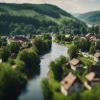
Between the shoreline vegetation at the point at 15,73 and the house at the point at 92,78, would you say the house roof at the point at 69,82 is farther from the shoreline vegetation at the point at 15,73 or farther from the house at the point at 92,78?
the shoreline vegetation at the point at 15,73

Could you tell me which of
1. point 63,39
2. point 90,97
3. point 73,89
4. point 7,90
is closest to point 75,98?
point 90,97

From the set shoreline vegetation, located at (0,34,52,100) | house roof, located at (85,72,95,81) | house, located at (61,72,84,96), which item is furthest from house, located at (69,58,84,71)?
house, located at (61,72,84,96)

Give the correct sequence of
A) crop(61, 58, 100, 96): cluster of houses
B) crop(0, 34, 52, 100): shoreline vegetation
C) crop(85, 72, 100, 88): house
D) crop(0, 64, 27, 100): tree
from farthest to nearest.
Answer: crop(85, 72, 100, 88): house < crop(0, 34, 52, 100): shoreline vegetation < crop(0, 64, 27, 100): tree < crop(61, 58, 100, 96): cluster of houses

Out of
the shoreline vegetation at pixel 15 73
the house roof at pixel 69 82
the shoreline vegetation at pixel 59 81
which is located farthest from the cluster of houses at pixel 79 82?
the shoreline vegetation at pixel 15 73

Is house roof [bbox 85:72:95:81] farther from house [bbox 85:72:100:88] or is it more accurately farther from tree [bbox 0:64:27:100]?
tree [bbox 0:64:27:100]

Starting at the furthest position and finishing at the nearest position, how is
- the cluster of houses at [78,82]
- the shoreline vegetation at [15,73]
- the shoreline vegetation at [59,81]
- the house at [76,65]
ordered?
1. the house at [76,65]
2. the shoreline vegetation at [15,73]
3. the cluster of houses at [78,82]
4. the shoreline vegetation at [59,81]

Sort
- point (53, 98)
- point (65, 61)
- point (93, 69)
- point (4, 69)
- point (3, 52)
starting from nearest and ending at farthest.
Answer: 1. point (53, 98)
2. point (4, 69)
3. point (93, 69)
4. point (65, 61)
5. point (3, 52)

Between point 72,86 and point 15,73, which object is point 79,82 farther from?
point 15,73

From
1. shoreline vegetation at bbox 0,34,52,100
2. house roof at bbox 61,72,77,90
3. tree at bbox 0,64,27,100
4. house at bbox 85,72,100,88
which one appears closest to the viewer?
house roof at bbox 61,72,77,90

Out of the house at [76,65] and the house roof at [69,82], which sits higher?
the house roof at [69,82]

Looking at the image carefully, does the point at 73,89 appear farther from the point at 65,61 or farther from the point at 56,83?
the point at 65,61

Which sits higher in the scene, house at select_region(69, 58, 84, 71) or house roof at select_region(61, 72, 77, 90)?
house roof at select_region(61, 72, 77, 90)
